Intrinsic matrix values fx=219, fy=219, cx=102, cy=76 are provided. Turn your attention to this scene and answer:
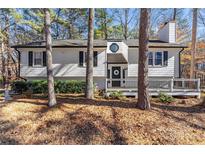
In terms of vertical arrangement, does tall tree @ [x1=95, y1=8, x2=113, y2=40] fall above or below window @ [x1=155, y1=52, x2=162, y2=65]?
above

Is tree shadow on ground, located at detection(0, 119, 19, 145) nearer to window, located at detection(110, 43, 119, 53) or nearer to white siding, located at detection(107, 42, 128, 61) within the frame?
white siding, located at detection(107, 42, 128, 61)

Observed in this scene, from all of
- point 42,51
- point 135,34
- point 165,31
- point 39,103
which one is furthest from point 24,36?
point 39,103

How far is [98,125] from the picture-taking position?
25.0 ft

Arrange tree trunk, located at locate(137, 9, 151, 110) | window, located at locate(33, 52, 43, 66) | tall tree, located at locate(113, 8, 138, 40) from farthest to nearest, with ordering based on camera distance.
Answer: tall tree, located at locate(113, 8, 138, 40) < window, located at locate(33, 52, 43, 66) < tree trunk, located at locate(137, 9, 151, 110)

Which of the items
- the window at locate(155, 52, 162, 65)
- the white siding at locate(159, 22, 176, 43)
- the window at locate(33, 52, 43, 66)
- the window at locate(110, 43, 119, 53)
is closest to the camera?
the window at locate(155, 52, 162, 65)

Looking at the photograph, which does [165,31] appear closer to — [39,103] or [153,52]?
[153,52]

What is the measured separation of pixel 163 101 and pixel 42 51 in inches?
432

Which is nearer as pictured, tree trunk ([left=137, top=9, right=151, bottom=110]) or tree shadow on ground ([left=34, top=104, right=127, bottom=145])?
tree shadow on ground ([left=34, top=104, right=127, bottom=145])

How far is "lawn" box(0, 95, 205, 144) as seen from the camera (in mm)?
6762

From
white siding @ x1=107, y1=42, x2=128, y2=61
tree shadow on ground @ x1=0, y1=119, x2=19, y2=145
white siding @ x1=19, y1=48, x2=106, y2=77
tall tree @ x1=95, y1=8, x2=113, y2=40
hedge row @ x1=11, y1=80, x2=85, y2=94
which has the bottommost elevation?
tree shadow on ground @ x1=0, y1=119, x2=19, y2=145

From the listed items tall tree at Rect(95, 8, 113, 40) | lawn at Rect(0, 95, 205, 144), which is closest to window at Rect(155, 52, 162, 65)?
lawn at Rect(0, 95, 205, 144)

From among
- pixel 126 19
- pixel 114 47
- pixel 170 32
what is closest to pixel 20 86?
pixel 114 47
